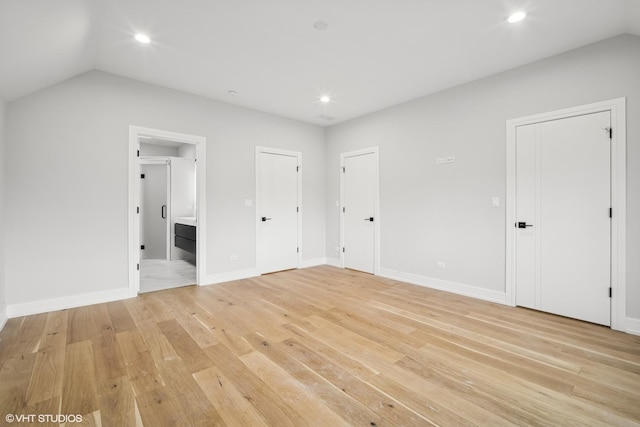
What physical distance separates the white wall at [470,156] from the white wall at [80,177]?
115 inches

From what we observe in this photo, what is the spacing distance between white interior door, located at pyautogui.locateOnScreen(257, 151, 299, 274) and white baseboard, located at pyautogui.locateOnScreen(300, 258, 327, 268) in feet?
0.53

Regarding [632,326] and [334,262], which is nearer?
[632,326]

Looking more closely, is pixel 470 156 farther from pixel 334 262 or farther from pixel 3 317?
pixel 3 317

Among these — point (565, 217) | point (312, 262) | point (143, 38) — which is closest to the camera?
point (143, 38)

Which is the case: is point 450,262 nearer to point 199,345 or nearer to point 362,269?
point 362,269

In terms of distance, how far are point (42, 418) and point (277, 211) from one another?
3907 millimetres

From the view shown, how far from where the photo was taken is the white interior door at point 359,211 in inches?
198

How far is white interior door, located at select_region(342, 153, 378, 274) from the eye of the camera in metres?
5.03

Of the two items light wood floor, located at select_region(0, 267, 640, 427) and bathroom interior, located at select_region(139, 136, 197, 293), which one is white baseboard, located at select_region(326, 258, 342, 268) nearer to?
light wood floor, located at select_region(0, 267, 640, 427)

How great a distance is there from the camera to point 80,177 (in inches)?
130

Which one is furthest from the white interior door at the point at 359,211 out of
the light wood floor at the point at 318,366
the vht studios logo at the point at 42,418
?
the vht studios logo at the point at 42,418

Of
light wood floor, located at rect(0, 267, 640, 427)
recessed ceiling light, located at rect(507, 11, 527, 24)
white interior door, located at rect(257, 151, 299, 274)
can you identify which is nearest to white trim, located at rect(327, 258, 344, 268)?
white interior door, located at rect(257, 151, 299, 274)

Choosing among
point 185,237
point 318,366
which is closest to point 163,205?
point 185,237

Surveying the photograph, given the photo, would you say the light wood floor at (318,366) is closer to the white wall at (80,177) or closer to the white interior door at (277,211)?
the white wall at (80,177)
